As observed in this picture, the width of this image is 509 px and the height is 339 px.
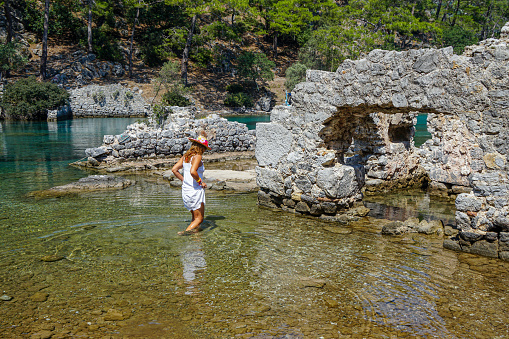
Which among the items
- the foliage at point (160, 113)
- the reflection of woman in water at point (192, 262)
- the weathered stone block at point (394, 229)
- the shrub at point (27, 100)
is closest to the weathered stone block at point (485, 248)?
the weathered stone block at point (394, 229)

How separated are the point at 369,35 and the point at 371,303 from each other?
142 ft

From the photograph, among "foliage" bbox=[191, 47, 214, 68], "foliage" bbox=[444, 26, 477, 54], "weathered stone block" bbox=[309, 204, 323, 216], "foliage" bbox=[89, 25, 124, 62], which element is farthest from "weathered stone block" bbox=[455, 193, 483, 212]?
"foliage" bbox=[444, 26, 477, 54]

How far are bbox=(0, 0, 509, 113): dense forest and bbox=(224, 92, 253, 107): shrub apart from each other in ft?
13.4

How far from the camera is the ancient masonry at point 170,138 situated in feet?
50.8

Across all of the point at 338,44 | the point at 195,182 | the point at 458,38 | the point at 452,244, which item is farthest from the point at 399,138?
the point at 458,38

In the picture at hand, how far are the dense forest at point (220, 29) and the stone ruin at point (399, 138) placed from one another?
34.7 m

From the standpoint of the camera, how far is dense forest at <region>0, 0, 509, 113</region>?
4403 cm

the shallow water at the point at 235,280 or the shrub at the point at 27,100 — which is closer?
the shallow water at the point at 235,280

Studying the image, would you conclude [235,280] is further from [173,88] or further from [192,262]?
[173,88]

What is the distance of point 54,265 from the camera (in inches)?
225

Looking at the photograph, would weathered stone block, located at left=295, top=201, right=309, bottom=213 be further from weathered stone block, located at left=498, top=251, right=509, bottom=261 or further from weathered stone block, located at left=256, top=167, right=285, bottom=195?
weathered stone block, located at left=498, top=251, right=509, bottom=261

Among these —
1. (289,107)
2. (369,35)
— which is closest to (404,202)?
(289,107)

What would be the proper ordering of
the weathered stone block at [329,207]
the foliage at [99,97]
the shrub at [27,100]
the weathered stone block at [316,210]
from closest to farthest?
the weathered stone block at [329,207]
the weathered stone block at [316,210]
the shrub at [27,100]
the foliage at [99,97]

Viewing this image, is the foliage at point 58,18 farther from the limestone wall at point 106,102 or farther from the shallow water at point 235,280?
the shallow water at point 235,280
